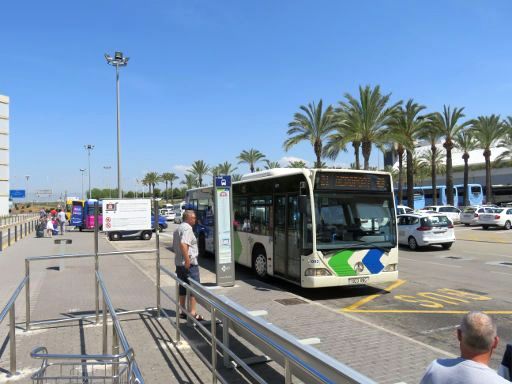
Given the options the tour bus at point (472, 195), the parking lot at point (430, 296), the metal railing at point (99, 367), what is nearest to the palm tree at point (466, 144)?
the tour bus at point (472, 195)

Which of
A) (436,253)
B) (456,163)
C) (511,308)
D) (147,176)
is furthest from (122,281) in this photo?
(456,163)

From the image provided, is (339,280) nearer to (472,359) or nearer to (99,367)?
(99,367)

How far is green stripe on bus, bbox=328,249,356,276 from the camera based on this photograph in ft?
32.4

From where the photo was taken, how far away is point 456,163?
350 ft

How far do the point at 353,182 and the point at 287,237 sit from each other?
199 cm

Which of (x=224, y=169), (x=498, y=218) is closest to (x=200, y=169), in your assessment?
(x=224, y=169)

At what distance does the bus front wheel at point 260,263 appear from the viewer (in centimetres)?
1211

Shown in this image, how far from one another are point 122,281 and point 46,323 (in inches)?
178

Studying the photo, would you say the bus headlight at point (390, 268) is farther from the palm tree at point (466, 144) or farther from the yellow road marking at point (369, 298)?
the palm tree at point (466, 144)

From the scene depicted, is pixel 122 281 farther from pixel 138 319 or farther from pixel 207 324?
A: pixel 207 324

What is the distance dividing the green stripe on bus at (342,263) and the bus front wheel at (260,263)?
8.50 ft

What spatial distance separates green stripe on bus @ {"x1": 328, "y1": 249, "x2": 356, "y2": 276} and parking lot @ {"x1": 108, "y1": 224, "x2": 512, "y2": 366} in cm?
63

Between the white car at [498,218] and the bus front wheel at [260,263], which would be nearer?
the bus front wheel at [260,263]

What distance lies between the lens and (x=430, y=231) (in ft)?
65.4
